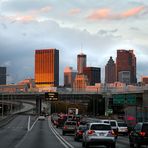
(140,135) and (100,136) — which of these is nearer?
(140,135)

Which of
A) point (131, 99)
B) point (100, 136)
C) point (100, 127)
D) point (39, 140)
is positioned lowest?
point (39, 140)

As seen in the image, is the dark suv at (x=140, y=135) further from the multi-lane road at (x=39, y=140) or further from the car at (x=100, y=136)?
the multi-lane road at (x=39, y=140)

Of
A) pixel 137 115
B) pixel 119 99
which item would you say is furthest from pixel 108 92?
pixel 137 115

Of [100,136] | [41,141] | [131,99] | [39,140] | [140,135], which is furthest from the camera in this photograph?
[131,99]

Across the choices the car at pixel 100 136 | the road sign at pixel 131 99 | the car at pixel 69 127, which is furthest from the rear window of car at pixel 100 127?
the road sign at pixel 131 99

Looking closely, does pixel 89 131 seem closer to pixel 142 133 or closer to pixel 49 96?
pixel 142 133

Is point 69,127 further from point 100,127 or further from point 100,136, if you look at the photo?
point 100,136

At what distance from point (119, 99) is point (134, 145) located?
214 feet

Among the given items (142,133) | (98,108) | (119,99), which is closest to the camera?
(142,133)

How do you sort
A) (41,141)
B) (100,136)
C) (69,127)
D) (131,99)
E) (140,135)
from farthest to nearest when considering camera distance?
(131,99), (69,127), (41,141), (100,136), (140,135)

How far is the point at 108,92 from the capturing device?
147625 millimetres

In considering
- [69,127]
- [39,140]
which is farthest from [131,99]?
[39,140]

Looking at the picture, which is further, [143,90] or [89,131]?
[143,90]

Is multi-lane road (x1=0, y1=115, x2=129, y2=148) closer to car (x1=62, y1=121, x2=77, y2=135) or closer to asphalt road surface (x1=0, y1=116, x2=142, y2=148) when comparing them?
asphalt road surface (x1=0, y1=116, x2=142, y2=148)
